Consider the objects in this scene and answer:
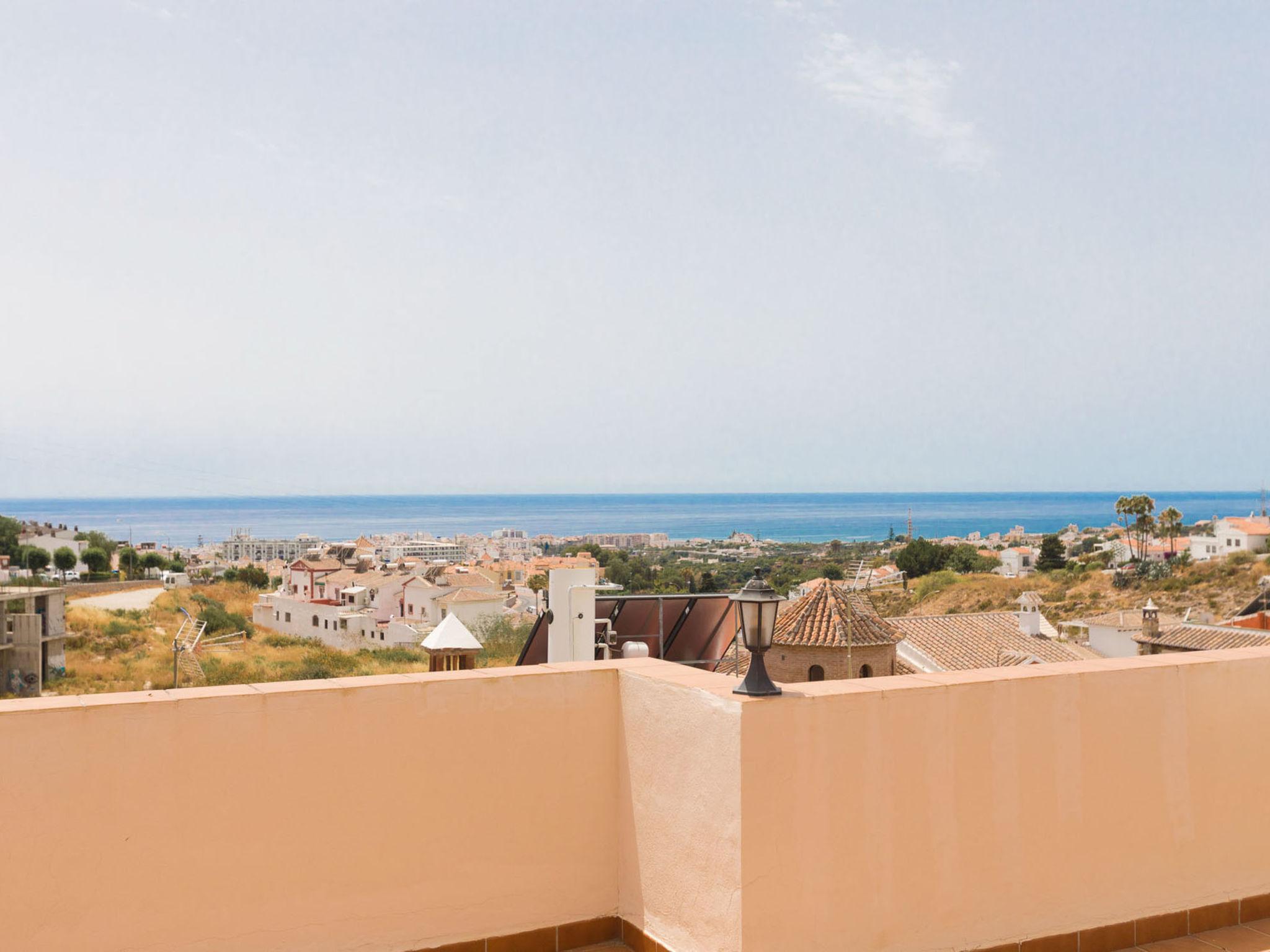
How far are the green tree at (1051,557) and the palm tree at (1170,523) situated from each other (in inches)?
180

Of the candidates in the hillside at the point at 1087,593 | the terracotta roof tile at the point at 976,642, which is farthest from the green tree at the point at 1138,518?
the terracotta roof tile at the point at 976,642

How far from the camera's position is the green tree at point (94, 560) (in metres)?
47.3

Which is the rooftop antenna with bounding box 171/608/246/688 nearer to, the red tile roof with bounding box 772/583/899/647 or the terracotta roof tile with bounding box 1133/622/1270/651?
the red tile roof with bounding box 772/583/899/647

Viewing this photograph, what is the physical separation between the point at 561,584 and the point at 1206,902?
436 cm

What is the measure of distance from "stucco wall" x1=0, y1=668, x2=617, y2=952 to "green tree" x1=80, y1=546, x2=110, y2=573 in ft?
169

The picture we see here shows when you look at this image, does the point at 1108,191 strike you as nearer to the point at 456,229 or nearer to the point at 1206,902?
the point at 456,229

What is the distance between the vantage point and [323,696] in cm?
221

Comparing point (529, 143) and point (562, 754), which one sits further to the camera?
point (529, 143)

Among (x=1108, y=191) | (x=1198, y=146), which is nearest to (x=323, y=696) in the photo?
(x=1198, y=146)

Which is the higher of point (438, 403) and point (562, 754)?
point (438, 403)

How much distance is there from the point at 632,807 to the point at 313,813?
2.58 ft

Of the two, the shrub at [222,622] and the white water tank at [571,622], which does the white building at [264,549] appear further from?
the white water tank at [571,622]

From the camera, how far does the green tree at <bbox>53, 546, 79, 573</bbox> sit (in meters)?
45.9

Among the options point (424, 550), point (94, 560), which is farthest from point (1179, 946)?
point (424, 550)
